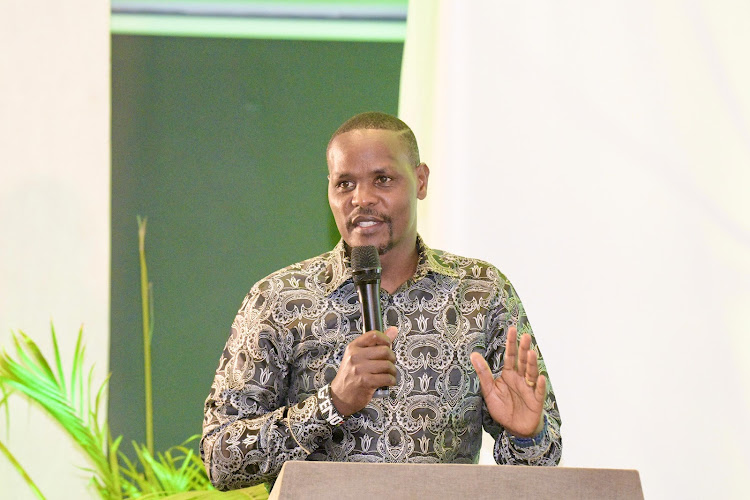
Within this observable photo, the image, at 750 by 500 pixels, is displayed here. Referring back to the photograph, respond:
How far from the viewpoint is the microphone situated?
74.3 inches

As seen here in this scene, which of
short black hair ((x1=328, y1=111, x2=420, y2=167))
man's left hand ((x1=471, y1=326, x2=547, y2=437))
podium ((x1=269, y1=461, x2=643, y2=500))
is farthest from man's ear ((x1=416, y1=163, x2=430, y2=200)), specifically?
podium ((x1=269, y1=461, x2=643, y2=500))

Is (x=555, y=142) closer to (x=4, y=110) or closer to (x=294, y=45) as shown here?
(x=294, y=45)

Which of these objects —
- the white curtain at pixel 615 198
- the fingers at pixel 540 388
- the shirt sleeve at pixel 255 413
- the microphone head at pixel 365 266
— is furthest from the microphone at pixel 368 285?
the white curtain at pixel 615 198

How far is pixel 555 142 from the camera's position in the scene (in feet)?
10.1

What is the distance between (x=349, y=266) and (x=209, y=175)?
5.56ft

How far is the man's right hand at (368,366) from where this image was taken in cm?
178

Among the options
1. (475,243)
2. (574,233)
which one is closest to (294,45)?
(475,243)

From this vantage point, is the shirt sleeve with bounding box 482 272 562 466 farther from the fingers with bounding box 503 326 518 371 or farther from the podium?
the podium

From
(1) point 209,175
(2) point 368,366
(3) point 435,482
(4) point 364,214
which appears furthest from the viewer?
(1) point 209,175

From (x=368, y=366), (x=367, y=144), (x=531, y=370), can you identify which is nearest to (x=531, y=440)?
(x=531, y=370)

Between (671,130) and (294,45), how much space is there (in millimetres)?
1797

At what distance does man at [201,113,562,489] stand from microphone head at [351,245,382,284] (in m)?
0.14

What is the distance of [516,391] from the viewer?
2.00 m

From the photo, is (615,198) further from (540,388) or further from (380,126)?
(540,388)
